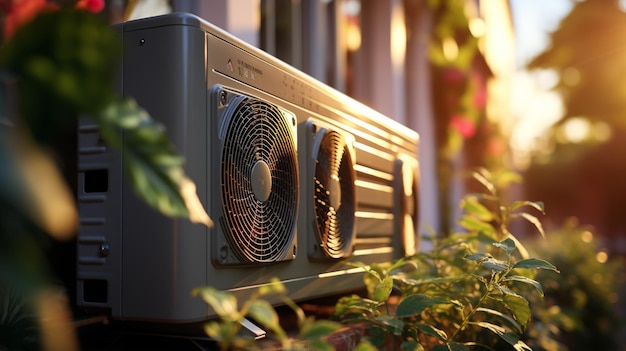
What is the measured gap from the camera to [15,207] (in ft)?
1.06

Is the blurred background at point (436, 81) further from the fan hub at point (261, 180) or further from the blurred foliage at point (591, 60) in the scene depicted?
the blurred foliage at point (591, 60)

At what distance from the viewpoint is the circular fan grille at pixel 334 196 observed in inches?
46.7

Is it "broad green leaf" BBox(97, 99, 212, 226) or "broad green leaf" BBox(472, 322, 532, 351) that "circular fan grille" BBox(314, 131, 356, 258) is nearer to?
"broad green leaf" BBox(472, 322, 532, 351)

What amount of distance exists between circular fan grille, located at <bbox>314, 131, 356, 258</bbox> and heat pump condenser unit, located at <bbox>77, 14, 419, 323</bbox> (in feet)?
0.16

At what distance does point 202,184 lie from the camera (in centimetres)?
82

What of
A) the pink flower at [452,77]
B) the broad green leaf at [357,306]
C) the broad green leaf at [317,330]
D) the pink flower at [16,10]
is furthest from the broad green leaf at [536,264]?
the pink flower at [452,77]

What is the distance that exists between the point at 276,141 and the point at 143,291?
1.05 feet

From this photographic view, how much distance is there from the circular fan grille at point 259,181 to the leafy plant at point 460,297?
177mm

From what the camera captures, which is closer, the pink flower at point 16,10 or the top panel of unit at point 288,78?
the top panel of unit at point 288,78

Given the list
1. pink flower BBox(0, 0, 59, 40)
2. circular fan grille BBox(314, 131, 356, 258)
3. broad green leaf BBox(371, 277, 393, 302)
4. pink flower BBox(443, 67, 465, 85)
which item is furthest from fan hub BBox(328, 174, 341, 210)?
pink flower BBox(443, 67, 465, 85)

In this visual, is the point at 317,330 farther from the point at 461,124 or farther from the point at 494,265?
the point at 461,124

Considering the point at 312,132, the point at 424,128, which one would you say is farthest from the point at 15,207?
the point at 424,128

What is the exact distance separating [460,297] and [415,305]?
29cm

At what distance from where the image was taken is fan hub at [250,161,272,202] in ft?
3.06
